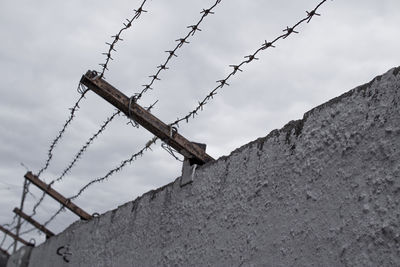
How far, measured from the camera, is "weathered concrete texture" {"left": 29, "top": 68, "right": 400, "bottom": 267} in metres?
1.45

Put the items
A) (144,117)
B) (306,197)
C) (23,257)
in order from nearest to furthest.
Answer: (306,197) → (144,117) → (23,257)

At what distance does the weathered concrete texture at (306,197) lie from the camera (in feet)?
4.76

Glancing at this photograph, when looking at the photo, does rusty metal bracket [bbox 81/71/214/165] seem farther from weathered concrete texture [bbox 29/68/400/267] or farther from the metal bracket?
weathered concrete texture [bbox 29/68/400/267]

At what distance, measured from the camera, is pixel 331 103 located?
1.75 m

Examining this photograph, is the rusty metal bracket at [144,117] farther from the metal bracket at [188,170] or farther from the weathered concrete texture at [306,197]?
the weathered concrete texture at [306,197]

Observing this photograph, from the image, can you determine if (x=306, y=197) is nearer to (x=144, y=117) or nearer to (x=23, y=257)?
(x=144, y=117)

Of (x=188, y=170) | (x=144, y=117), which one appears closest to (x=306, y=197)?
(x=188, y=170)

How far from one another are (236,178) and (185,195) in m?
0.51

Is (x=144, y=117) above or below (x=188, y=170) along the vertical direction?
above

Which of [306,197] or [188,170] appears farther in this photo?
[188,170]

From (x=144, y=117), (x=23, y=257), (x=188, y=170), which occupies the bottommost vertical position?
(x=188, y=170)

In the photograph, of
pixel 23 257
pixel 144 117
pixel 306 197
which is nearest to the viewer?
pixel 306 197

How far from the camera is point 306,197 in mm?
1716

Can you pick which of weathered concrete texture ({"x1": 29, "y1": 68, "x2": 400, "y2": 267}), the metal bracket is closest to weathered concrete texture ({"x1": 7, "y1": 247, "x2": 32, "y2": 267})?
weathered concrete texture ({"x1": 29, "y1": 68, "x2": 400, "y2": 267})
